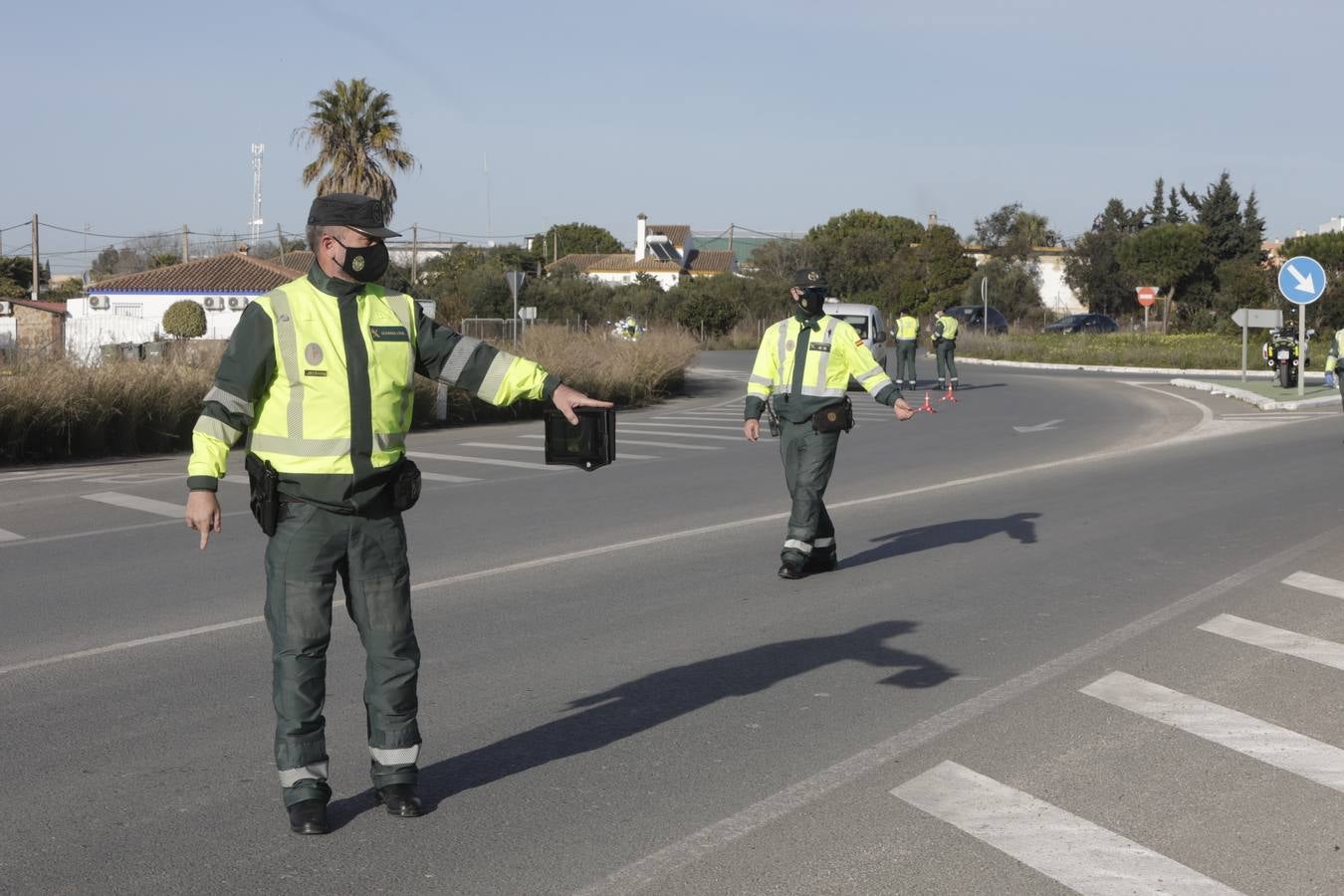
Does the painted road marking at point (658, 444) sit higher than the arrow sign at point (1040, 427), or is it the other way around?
the arrow sign at point (1040, 427)

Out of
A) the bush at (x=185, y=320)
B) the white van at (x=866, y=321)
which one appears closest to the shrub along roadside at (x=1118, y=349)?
the white van at (x=866, y=321)

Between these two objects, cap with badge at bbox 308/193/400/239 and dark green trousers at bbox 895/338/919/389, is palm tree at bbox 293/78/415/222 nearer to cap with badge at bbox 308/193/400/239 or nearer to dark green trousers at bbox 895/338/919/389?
dark green trousers at bbox 895/338/919/389

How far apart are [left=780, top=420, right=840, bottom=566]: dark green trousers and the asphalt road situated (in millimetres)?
248

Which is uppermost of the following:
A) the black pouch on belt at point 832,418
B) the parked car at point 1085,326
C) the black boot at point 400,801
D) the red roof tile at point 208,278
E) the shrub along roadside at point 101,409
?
the red roof tile at point 208,278

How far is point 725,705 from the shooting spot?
6.10 meters

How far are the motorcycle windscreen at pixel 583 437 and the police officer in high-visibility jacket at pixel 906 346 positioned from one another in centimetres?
2533

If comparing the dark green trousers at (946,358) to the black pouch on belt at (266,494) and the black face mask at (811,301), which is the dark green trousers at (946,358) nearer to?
the black face mask at (811,301)

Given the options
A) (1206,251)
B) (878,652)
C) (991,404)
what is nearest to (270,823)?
(878,652)

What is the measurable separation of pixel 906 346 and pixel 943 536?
20.6 meters

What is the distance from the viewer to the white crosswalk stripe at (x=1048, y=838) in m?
4.16

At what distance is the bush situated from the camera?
52969 mm

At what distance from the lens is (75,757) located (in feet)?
17.3

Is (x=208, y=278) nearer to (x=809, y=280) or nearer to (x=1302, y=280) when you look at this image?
(x=1302, y=280)

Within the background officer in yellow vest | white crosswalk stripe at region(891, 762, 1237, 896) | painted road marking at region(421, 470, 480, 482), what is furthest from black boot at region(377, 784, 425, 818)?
Result: painted road marking at region(421, 470, 480, 482)
